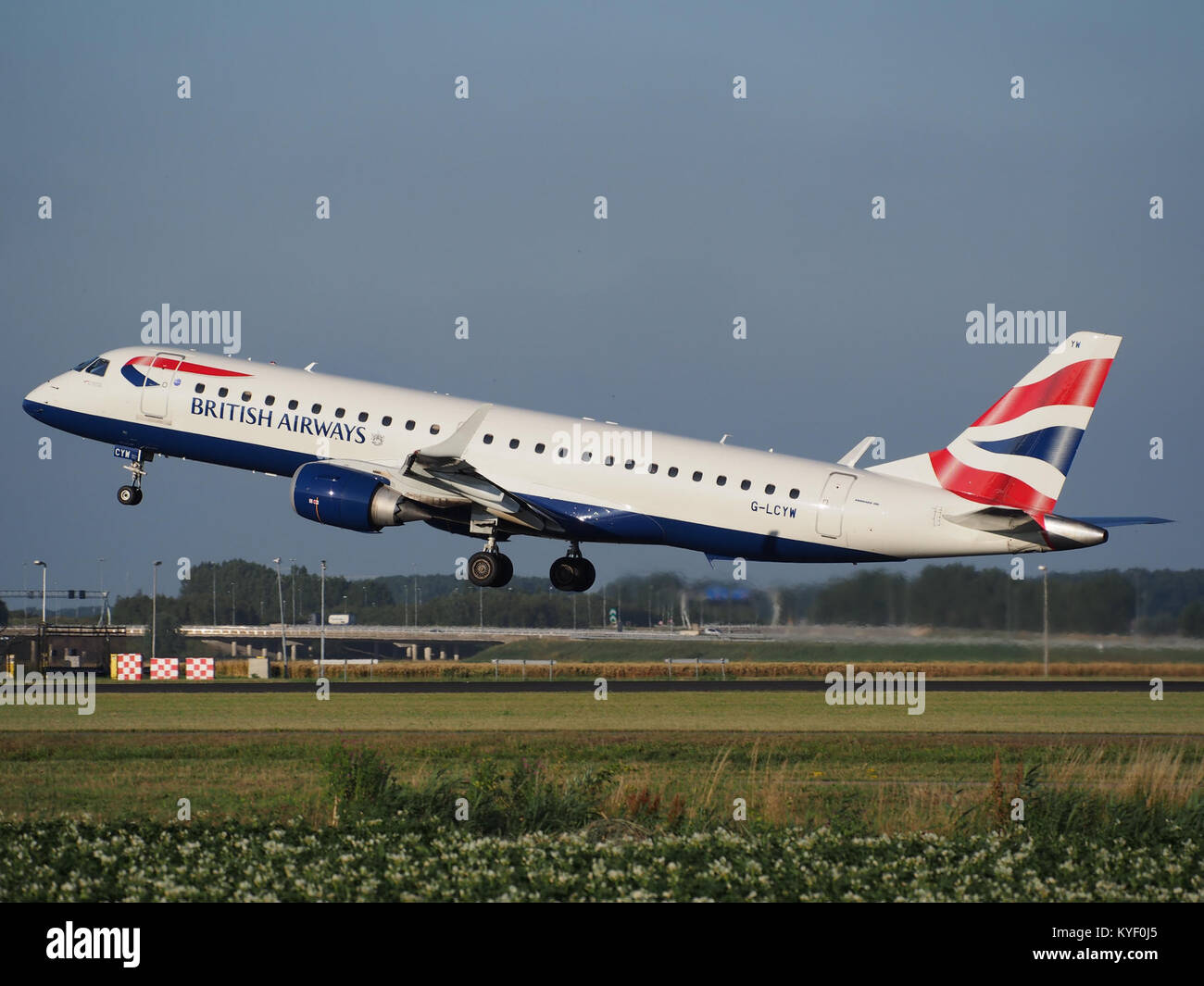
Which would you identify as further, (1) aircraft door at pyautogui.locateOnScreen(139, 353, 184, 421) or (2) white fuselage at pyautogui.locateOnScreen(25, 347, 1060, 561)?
(1) aircraft door at pyautogui.locateOnScreen(139, 353, 184, 421)

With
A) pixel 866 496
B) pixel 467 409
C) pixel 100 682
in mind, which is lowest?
pixel 100 682

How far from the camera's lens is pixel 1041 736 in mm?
37094

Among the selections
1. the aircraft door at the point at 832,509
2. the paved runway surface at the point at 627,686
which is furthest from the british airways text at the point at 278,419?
the paved runway surface at the point at 627,686

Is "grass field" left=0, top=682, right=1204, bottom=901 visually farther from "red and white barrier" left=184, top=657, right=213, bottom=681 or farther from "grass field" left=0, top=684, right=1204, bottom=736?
"red and white barrier" left=184, top=657, right=213, bottom=681

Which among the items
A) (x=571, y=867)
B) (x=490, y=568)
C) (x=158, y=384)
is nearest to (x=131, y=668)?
(x=158, y=384)

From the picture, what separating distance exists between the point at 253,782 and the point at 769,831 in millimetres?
10901

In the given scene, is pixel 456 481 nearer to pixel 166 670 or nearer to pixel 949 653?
pixel 949 653

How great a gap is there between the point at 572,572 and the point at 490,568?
3203mm

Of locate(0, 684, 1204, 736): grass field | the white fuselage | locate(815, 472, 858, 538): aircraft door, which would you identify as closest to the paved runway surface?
locate(0, 684, 1204, 736): grass field

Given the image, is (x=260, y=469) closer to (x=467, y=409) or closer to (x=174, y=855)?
(x=467, y=409)

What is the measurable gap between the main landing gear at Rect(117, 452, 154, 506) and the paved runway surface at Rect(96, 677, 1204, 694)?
10.9m

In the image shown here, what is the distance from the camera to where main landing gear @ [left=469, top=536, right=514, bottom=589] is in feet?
141

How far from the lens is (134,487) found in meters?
46.5
